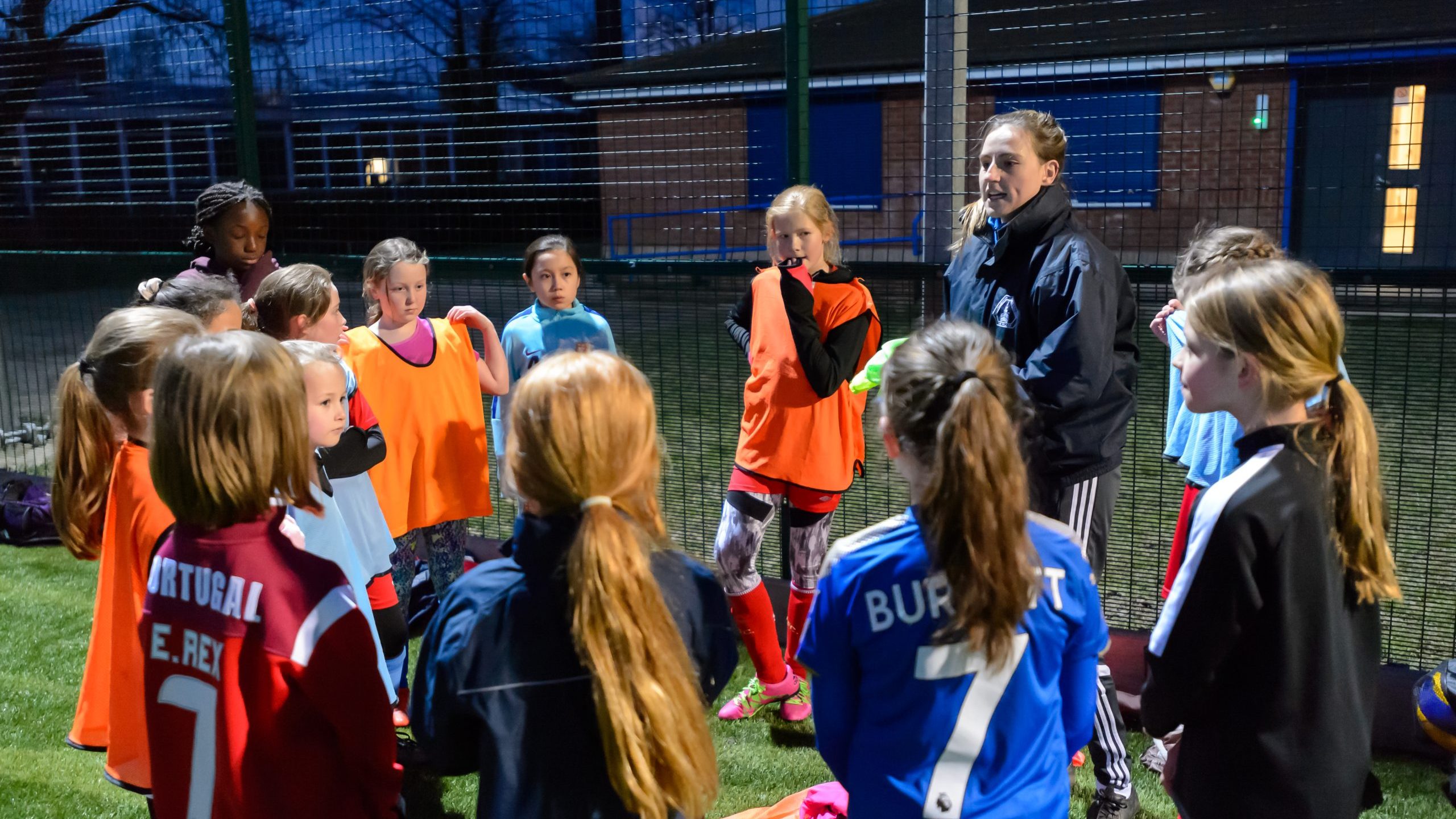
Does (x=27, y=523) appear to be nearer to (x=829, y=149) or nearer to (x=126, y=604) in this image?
(x=126, y=604)

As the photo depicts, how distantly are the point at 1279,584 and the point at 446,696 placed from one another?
1335 mm

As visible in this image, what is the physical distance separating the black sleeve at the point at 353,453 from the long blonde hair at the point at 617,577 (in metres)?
1.60

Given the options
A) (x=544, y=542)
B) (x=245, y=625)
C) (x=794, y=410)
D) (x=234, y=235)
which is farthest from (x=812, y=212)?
(x=234, y=235)

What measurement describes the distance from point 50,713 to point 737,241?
5121mm

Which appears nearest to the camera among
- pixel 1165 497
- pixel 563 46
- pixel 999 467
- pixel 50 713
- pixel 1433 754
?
pixel 999 467

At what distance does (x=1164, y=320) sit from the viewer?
330 cm

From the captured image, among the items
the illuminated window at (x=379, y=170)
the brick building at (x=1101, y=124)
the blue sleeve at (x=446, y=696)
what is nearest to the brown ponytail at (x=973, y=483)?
the blue sleeve at (x=446, y=696)

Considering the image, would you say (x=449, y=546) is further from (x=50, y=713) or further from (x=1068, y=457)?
(x=1068, y=457)

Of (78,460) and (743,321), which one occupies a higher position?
(743,321)

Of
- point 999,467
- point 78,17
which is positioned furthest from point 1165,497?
point 78,17

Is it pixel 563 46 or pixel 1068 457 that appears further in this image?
pixel 563 46

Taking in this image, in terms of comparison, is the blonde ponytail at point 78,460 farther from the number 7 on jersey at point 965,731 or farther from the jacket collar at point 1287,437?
the jacket collar at point 1287,437

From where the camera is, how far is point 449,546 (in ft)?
13.2

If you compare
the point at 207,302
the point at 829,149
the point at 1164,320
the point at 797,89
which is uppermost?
the point at 829,149
